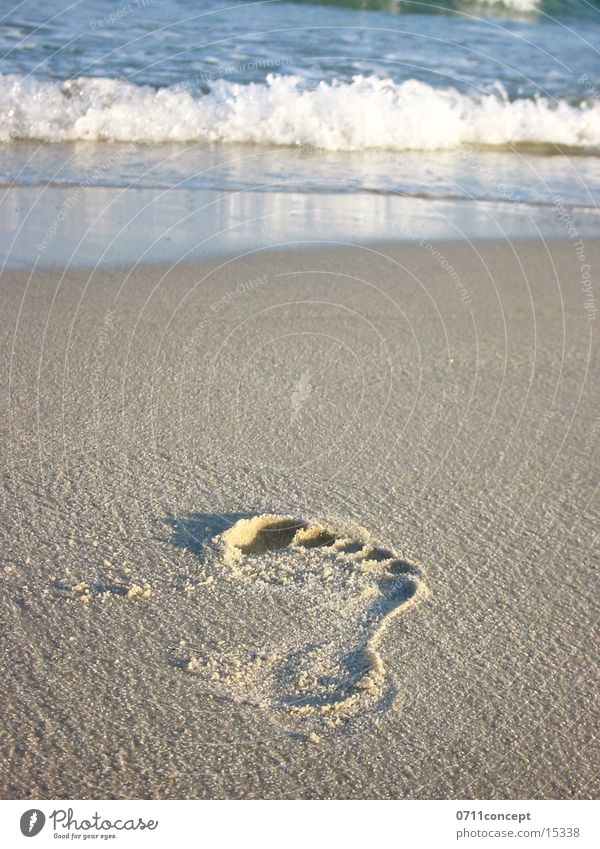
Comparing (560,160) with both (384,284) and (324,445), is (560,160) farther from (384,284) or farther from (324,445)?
(324,445)

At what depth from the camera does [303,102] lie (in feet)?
28.9

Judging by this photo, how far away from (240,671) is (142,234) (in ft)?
12.6

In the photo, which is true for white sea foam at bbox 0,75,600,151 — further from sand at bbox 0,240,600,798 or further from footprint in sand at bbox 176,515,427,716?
footprint in sand at bbox 176,515,427,716

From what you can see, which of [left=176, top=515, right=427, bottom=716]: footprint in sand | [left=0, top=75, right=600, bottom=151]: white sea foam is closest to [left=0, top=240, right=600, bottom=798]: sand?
[left=176, top=515, right=427, bottom=716]: footprint in sand

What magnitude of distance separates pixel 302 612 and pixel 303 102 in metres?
7.06

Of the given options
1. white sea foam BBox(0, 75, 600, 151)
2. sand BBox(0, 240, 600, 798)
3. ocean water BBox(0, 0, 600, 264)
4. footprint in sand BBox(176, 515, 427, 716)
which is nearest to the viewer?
sand BBox(0, 240, 600, 798)
